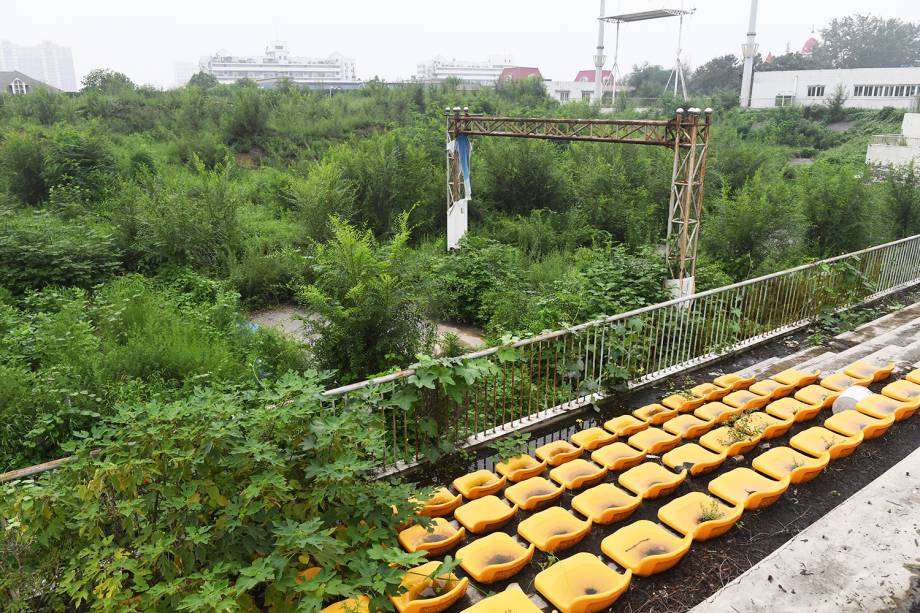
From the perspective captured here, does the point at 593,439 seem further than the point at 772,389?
No

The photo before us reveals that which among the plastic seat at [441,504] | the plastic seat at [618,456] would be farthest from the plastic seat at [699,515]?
the plastic seat at [441,504]

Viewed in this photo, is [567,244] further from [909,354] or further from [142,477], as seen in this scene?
[142,477]

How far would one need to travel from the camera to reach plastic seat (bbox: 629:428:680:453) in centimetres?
458

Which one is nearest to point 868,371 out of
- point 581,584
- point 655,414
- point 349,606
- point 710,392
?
point 710,392

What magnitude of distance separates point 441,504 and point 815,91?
47.2 m

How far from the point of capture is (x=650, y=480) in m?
4.09

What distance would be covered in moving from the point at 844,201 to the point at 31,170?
2018 centimetres

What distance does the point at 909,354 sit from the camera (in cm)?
664

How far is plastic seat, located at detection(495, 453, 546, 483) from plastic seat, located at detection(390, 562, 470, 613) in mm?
1210

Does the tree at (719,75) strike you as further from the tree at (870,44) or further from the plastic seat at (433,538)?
the plastic seat at (433,538)

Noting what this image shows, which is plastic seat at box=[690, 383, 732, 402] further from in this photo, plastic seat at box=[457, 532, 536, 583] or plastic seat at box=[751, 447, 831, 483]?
plastic seat at box=[457, 532, 536, 583]

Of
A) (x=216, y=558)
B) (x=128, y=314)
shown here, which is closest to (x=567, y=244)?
(x=128, y=314)

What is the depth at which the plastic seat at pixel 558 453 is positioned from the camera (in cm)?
448

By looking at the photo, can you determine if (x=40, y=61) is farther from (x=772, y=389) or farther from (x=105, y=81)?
(x=772, y=389)
